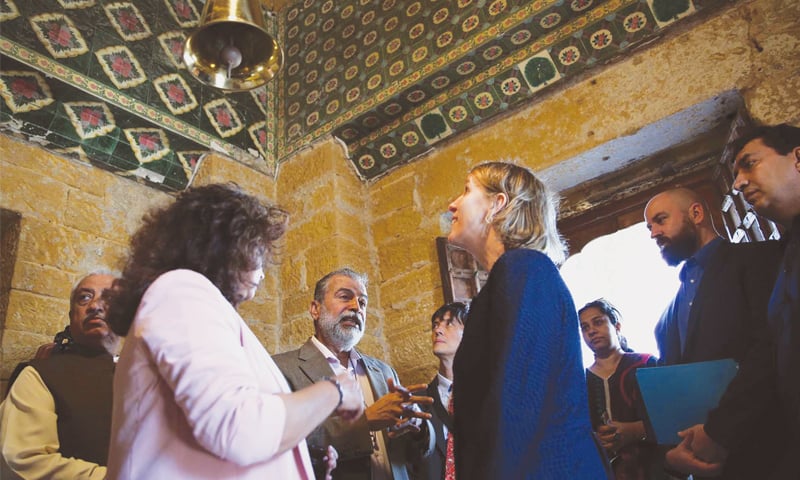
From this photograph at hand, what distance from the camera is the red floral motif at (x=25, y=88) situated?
3.46 m

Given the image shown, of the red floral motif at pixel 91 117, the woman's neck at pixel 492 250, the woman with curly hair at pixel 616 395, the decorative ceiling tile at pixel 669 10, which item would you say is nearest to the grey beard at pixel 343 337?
the woman with curly hair at pixel 616 395

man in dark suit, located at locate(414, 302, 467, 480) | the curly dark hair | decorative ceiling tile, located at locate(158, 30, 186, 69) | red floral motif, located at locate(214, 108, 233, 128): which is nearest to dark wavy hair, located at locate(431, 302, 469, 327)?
man in dark suit, located at locate(414, 302, 467, 480)

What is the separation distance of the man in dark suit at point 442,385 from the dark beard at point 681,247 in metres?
1.05

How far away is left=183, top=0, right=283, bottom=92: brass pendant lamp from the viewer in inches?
97.7

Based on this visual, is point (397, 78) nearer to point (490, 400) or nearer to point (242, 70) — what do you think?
point (242, 70)

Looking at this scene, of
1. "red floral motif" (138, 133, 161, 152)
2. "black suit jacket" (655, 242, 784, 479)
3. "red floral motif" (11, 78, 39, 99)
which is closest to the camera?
"black suit jacket" (655, 242, 784, 479)

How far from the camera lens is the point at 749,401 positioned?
5.67 feet

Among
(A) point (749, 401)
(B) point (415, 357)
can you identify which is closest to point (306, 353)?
(B) point (415, 357)

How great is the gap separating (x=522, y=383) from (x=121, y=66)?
3815mm

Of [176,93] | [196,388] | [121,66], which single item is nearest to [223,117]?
[176,93]

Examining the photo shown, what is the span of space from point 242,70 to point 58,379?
4.89 ft

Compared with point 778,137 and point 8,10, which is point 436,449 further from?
point 8,10

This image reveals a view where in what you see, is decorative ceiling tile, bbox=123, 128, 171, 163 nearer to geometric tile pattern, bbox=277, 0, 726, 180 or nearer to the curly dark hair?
geometric tile pattern, bbox=277, 0, 726, 180

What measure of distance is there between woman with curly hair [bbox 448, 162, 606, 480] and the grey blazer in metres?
0.87
